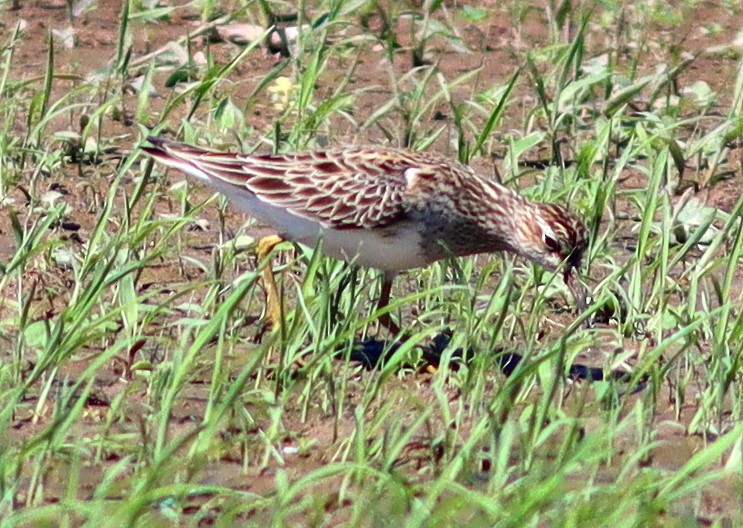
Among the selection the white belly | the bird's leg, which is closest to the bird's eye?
the white belly

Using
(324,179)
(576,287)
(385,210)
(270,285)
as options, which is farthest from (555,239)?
(270,285)

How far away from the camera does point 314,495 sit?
5.85 meters

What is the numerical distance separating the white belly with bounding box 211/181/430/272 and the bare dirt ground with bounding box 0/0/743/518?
1.41 ft

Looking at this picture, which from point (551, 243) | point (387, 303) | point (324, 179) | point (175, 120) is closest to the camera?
point (387, 303)

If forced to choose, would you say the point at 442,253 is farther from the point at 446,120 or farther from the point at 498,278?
the point at 446,120

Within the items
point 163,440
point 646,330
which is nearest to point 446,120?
point 646,330

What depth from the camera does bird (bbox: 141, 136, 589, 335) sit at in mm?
7969

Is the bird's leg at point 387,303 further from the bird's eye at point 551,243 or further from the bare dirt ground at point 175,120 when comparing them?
the bird's eye at point 551,243

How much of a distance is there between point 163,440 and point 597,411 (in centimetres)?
169

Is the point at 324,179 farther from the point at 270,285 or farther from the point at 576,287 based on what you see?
the point at 576,287

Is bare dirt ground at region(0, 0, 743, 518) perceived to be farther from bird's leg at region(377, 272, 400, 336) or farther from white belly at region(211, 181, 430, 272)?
white belly at region(211, 181, 430, 272)

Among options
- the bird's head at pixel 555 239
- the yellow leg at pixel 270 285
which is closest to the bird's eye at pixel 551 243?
the bird's head at pixel 555 239

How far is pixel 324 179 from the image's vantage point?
8.20m

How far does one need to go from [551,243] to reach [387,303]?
0.78 m
